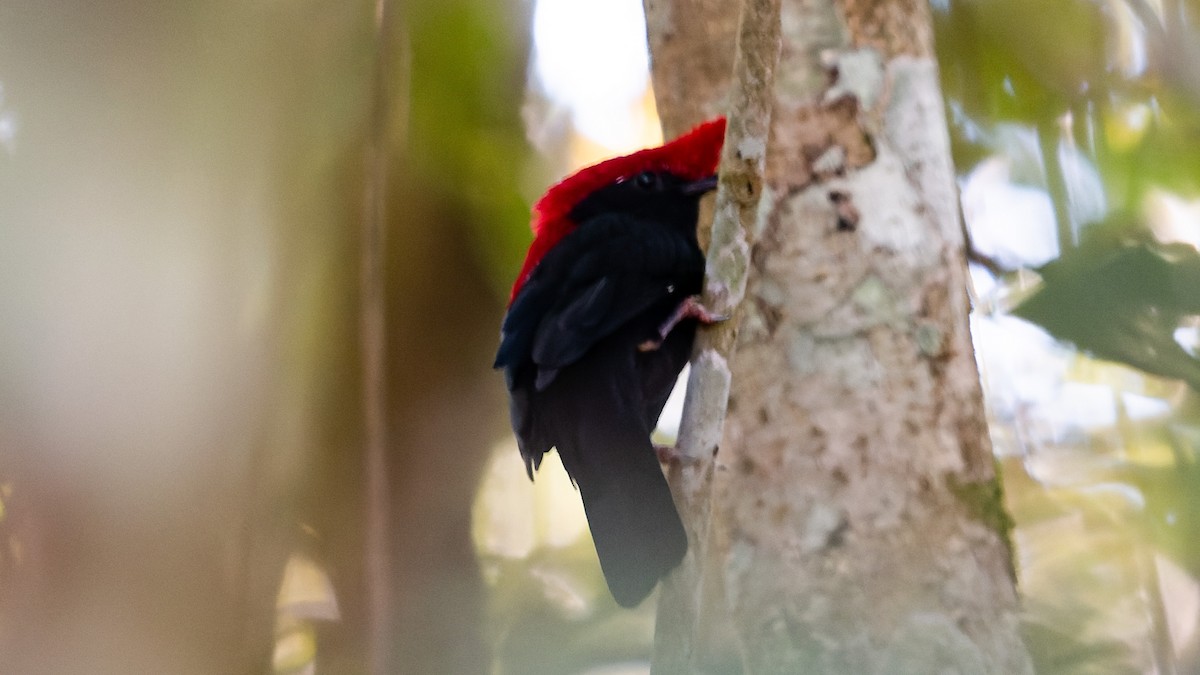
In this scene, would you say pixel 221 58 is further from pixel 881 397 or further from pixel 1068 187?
pixel 1068 187

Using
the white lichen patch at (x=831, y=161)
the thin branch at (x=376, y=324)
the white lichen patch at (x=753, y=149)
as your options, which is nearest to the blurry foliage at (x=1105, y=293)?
the white lichen patch at (x=831, y=161)

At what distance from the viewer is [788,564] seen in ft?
4.89

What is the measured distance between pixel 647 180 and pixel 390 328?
765 mm

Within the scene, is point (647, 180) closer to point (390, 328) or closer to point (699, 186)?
point (699, 186)

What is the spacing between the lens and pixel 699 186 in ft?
5.34

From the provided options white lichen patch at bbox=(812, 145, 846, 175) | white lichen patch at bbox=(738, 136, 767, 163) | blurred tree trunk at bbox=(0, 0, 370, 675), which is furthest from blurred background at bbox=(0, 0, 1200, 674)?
white lichen patch at bbox=(738, 136, 767, 163)

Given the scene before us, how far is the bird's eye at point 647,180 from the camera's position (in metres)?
1.64

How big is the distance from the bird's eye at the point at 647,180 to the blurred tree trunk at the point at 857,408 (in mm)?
198

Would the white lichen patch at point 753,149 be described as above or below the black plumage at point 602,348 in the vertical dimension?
above

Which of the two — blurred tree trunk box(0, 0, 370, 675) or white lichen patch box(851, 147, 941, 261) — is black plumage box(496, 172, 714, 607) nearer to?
white lichen patch box(851, 147, 941, 261)

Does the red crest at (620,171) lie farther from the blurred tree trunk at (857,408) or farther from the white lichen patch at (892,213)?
the white lichen patch at (892,213)

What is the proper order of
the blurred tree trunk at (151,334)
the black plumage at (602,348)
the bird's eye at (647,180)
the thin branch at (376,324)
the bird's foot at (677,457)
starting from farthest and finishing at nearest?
1. the thin branch at (376,324)
2. the bird's eye at (647,180)
3. the blurred tree trunk at (151,334)
4. the black plumage at (602,348)
5. the bird's foot at (677,457)

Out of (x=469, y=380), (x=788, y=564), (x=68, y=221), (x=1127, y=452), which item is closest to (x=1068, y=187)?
(x=1127, y=452)

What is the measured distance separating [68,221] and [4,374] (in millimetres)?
271
